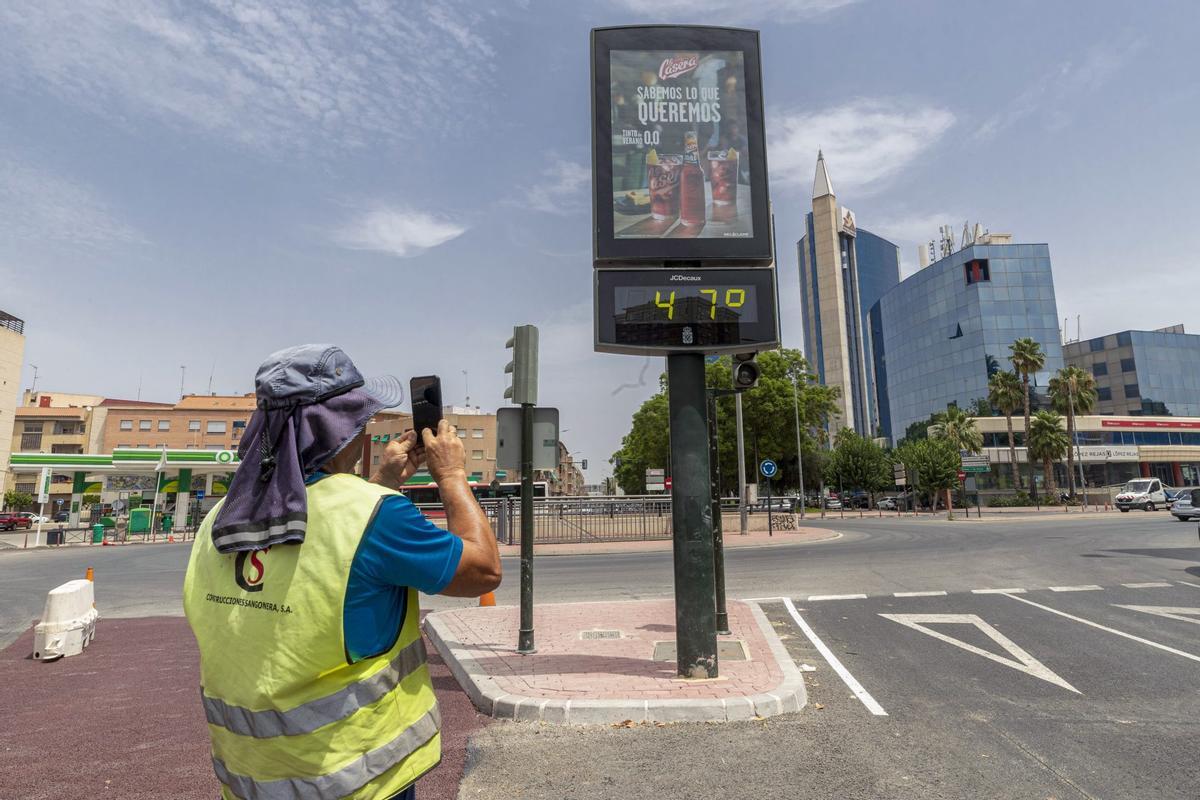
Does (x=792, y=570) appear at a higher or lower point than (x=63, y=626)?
lower

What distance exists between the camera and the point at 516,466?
706cm

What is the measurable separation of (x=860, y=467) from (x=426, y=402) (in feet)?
225

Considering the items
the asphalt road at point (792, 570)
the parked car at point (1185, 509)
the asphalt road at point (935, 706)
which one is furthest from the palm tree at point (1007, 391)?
the asphalt road at point (935, 706)

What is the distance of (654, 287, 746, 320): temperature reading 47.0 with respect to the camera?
19.8 ft

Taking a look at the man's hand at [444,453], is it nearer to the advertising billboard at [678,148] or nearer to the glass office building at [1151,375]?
the advertising billboard at [678,148]

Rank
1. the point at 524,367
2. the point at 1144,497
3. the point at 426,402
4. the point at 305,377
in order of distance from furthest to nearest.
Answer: the point at 1144,497, the point at 524,367, the point at 426,402, the point at 305,377

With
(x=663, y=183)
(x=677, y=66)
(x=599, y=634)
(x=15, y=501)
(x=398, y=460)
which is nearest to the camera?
(x=398, y=460)

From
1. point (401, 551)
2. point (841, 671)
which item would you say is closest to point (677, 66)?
point (841, 671)

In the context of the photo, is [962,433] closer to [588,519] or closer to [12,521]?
[588,519]

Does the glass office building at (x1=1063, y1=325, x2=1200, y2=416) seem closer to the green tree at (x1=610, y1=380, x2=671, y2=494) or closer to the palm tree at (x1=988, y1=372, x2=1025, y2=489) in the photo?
the palm tree at (x1=988, y1=372, x2=1025, y2=489)

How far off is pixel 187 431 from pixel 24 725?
72753 mm

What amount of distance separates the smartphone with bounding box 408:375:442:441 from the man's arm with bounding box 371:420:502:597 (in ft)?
0.13

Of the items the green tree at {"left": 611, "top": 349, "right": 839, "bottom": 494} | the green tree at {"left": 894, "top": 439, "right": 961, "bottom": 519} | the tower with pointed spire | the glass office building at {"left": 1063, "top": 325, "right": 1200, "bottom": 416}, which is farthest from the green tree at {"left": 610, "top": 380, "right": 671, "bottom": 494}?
the tower with pointed spire

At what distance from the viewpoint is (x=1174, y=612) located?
28.6 ft
